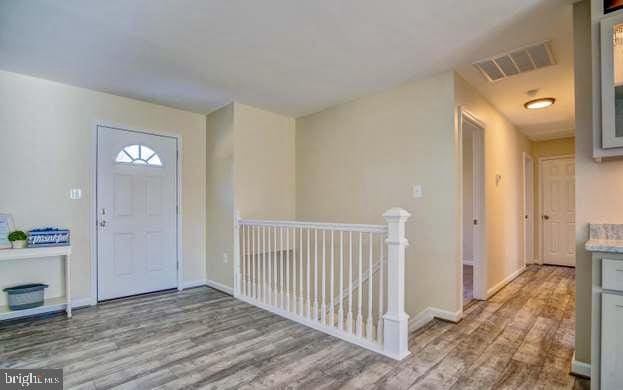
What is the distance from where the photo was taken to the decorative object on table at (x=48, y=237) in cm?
306

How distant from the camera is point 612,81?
1.76 m

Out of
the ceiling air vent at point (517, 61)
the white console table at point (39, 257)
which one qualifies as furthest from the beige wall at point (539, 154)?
the white console table at point (39, 257)

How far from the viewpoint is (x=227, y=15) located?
2.20m

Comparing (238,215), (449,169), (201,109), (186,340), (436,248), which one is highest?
(201,109)

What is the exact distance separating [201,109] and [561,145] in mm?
6294

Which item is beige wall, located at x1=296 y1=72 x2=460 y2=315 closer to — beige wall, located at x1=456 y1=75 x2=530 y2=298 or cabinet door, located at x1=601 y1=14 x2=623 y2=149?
beige wall, located at x1=456 y1=75 x2=530 y2=298

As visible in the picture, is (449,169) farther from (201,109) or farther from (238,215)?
(201,109)

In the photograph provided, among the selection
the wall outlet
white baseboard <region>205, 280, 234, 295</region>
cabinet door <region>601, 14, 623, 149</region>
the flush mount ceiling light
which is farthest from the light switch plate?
the flush mount ceiling light

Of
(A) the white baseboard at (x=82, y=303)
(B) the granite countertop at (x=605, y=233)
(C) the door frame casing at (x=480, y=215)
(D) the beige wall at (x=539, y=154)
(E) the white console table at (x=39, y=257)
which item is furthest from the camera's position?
(D) the beige wall at (x=539, y=154)

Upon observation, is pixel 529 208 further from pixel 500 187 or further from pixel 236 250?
pixel 236 250

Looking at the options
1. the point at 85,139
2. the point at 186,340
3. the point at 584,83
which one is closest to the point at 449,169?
the point at 584,83

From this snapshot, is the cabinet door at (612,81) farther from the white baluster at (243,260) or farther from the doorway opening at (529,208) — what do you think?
the doorway opening at (529,208)

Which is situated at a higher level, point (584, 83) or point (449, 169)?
point (584, 83)

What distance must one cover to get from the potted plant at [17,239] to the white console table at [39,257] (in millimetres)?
88
